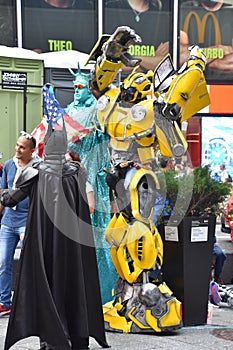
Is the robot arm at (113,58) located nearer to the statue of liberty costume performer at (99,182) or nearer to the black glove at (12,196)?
the statue of liberty costume performer at (99,182)

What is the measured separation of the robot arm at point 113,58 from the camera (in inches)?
248

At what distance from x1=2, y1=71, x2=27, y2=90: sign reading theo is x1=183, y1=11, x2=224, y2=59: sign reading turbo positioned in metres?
5.47

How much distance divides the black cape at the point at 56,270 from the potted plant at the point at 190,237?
135cm

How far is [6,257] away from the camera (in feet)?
23.5

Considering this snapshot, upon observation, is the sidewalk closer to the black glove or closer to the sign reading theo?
the black glove

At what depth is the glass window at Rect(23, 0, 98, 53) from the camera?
49.7 ft

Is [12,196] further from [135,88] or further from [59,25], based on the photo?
[59,25]

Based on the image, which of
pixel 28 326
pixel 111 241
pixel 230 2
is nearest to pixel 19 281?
pixel 28 326

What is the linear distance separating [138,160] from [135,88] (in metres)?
0.63

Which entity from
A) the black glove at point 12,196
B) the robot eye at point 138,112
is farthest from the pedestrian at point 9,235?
the black glove at point 12,196

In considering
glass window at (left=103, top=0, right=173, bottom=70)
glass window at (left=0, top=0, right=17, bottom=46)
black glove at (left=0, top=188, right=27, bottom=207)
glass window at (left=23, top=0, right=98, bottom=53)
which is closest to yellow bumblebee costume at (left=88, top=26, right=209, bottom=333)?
black glove at (left=0, top=188, right=27, bottom=207)

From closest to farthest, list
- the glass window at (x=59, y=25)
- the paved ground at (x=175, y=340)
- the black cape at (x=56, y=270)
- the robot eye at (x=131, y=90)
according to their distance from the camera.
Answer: the black cape at (x=56, y=270) < the paved ground at (x=175, y=340) < the robot eye at (x=131, y=90) < the glass window at (x=59, y=25)

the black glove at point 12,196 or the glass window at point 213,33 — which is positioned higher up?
the glass window at point 213,33

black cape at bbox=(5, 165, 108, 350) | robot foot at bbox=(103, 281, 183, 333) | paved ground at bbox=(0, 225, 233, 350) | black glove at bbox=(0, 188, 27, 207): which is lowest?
paved ground at bbox=(0, 225, 233, 350)
